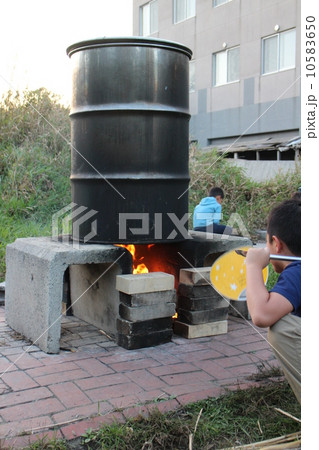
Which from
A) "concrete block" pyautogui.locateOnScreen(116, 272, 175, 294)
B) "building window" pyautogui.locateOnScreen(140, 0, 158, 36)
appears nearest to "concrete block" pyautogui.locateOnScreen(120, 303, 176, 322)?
"concrete block" pyautogui.locateOnScreen(116, 272, 175, 294)

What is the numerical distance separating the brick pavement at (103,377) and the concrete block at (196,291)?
352 mm

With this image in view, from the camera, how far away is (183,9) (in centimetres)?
1822

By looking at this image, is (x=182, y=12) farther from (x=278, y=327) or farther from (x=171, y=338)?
(x=278, y=327)

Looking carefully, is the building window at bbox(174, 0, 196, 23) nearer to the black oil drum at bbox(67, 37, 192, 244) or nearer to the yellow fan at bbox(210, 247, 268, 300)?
the black oil drum at bbox(67, 37, 192, 244)

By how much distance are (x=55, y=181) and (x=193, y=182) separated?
2.68 metres

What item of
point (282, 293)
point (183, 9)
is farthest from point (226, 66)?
point (282, 293)

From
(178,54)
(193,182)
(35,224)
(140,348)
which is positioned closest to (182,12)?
(193,182)

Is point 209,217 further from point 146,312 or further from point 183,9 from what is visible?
point 183,9

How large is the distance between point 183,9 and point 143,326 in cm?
1698

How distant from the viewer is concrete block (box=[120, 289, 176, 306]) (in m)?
3.67

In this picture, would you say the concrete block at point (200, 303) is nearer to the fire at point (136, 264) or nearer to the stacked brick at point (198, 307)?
the stacked brick at point (198, 307)

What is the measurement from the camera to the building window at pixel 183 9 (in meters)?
17.8

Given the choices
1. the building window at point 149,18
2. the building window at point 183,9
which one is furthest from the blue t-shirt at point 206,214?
the building window at point 149,18

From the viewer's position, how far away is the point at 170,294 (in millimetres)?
3822
